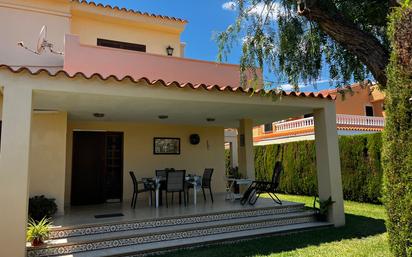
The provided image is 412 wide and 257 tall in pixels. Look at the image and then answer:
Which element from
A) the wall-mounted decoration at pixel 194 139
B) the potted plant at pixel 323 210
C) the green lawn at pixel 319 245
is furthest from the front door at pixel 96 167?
the potted plant at pixel 323 210

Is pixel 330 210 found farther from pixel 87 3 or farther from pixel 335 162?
pixel 87 3

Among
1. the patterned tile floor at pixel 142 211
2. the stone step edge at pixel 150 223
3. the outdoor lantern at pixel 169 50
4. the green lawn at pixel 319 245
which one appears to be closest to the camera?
the green lawn at pixel 319 245

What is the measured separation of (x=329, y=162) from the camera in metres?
9.95

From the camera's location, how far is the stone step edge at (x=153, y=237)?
704 centimetres

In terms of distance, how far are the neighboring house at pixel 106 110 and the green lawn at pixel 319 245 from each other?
932 millimetres

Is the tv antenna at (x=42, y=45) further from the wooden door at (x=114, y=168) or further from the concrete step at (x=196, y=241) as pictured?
the concrete step at (x=196, y=241)

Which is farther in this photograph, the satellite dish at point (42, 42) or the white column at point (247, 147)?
the white column at point (247, 147)

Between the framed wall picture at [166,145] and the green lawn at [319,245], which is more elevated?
the framed wall picture at [166,145]

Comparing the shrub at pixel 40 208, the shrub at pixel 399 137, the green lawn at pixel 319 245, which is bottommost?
the green lawn at pixel 319 245

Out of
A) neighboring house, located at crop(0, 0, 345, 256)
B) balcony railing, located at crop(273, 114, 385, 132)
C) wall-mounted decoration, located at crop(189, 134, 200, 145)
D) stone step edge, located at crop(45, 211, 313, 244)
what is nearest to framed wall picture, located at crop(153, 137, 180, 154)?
neighboring house, located at crop(0, 0, 345, 256)

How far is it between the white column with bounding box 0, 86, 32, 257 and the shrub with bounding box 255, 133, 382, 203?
11466 mm

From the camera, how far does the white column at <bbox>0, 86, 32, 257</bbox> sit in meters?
6.38

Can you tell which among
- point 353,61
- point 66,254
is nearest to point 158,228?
point 66,254

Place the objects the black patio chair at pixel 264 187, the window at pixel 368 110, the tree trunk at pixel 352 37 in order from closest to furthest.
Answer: the tree trunk at pixel 352 37, the black patio chair at pixel 264 187, the window at pixel 368 110
